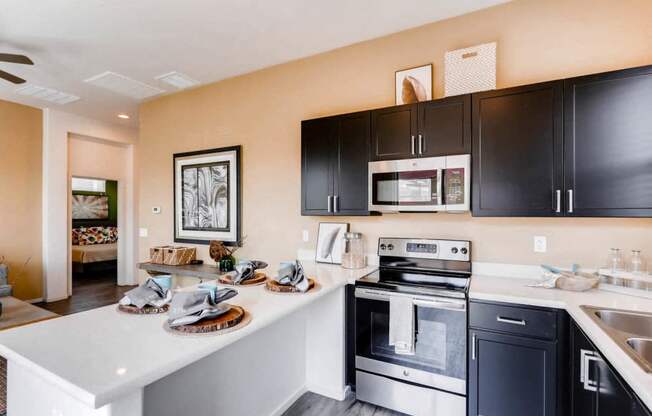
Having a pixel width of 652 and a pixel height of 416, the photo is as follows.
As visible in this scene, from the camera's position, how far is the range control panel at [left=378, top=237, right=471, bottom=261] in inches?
95.0

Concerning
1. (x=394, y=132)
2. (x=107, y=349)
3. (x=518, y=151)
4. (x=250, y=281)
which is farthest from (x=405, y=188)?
(x=107, y=349)

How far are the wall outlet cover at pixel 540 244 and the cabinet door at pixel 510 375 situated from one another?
753 mm

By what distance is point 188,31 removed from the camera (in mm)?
2689

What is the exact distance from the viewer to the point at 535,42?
2268 millimetres

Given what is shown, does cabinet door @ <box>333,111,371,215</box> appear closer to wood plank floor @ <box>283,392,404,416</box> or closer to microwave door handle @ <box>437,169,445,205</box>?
microwave door handle @ <box>437,169,445,205</box>

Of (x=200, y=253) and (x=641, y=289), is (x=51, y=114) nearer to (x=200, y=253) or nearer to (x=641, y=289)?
(x=200, y=253)

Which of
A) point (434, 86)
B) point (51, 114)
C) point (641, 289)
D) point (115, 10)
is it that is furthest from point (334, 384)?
point (51, 114)

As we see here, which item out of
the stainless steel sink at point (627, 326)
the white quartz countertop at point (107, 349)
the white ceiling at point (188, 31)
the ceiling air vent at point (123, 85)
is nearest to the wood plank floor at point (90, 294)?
the ceiling air vent at point (123, 85)

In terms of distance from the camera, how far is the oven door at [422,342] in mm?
1916

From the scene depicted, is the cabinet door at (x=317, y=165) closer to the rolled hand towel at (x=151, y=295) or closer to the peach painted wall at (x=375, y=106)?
the peach painted wall at (x=375, y=106)

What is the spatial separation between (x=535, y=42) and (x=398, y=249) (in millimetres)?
1779

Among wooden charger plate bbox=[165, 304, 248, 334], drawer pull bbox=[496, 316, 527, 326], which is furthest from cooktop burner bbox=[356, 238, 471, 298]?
wooden charger plate bbox=[165, 304, 248, 334]

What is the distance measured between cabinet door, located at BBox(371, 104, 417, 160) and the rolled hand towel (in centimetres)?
167

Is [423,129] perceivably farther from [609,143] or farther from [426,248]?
[609,143]
